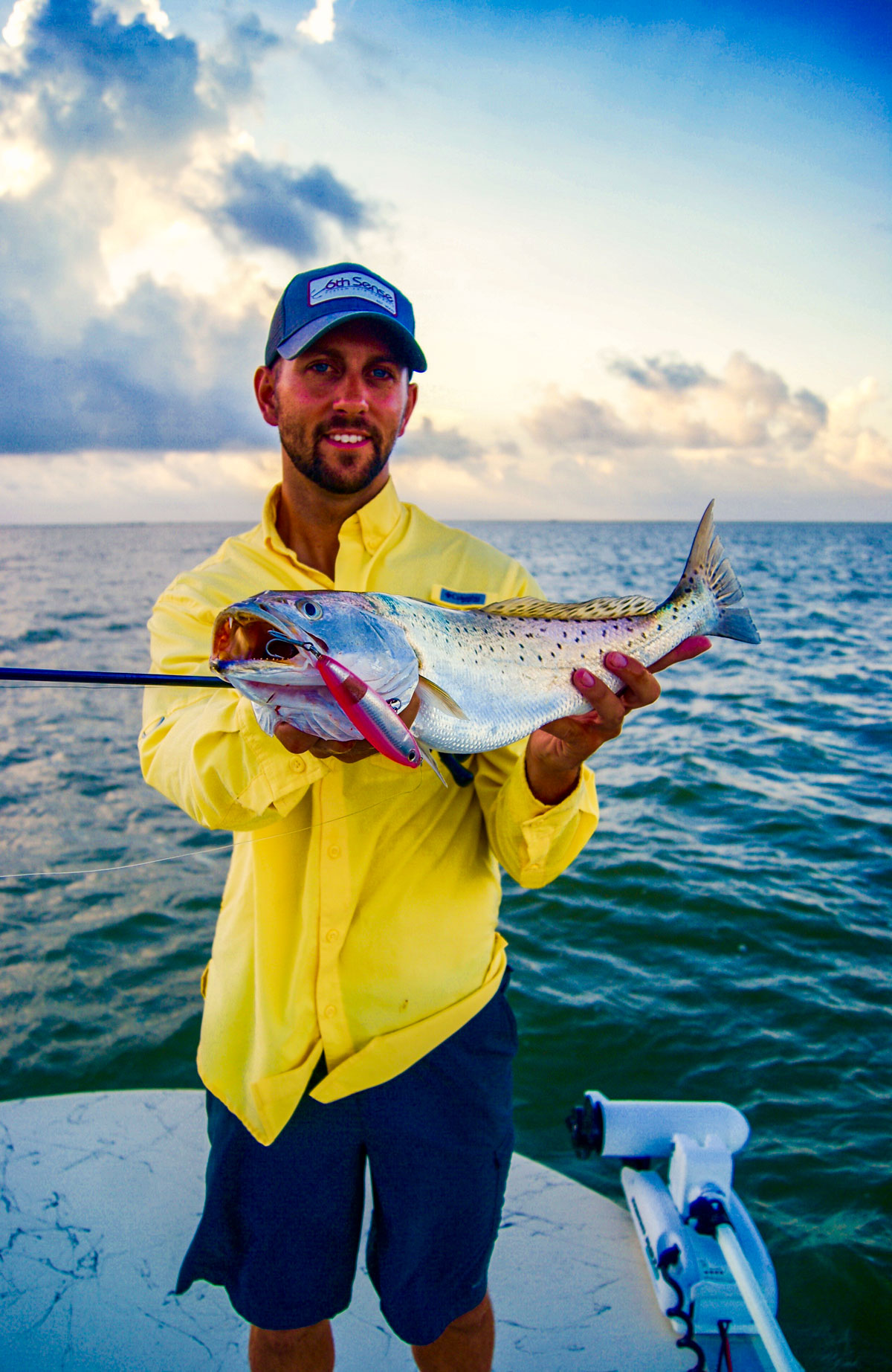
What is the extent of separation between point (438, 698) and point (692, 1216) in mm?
2502

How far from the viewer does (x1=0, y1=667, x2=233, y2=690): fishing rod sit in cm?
194

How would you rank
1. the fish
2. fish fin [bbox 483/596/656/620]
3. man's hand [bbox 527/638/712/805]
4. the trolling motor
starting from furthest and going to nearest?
the trolling motor
fish fin [bbox 483/596/656/620]
man's hand [bbox 527/638/712/805]
the fish

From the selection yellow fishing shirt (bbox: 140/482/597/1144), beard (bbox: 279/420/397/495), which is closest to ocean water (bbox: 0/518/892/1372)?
yellow fishing shirt (bbox: 140/482/597/1144)

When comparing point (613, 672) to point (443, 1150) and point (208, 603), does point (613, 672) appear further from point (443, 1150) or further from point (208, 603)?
point (443, 1150)

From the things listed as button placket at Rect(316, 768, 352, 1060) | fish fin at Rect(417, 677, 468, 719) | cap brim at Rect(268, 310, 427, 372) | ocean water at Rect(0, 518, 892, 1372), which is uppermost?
cap brim at Rect(268, 310, 427, 372)

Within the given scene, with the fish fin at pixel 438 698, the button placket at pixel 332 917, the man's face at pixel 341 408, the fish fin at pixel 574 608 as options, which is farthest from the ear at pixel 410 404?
the button placket at pixel 332 917

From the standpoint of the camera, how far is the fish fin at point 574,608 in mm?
2520

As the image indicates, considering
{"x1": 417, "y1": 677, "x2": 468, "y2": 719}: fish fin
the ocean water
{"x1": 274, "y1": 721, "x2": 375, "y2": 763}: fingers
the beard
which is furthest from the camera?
the ocean water

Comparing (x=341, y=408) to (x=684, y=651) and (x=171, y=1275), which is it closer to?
(x=684, y=651)

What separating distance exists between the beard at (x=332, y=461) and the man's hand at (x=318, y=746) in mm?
944

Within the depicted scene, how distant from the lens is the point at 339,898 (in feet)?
7.95

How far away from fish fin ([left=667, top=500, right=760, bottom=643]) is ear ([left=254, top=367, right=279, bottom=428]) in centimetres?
157

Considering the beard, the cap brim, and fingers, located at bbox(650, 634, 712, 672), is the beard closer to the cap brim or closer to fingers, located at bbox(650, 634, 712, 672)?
the cap brim

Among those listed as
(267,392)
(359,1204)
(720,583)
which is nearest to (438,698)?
(720,583)
